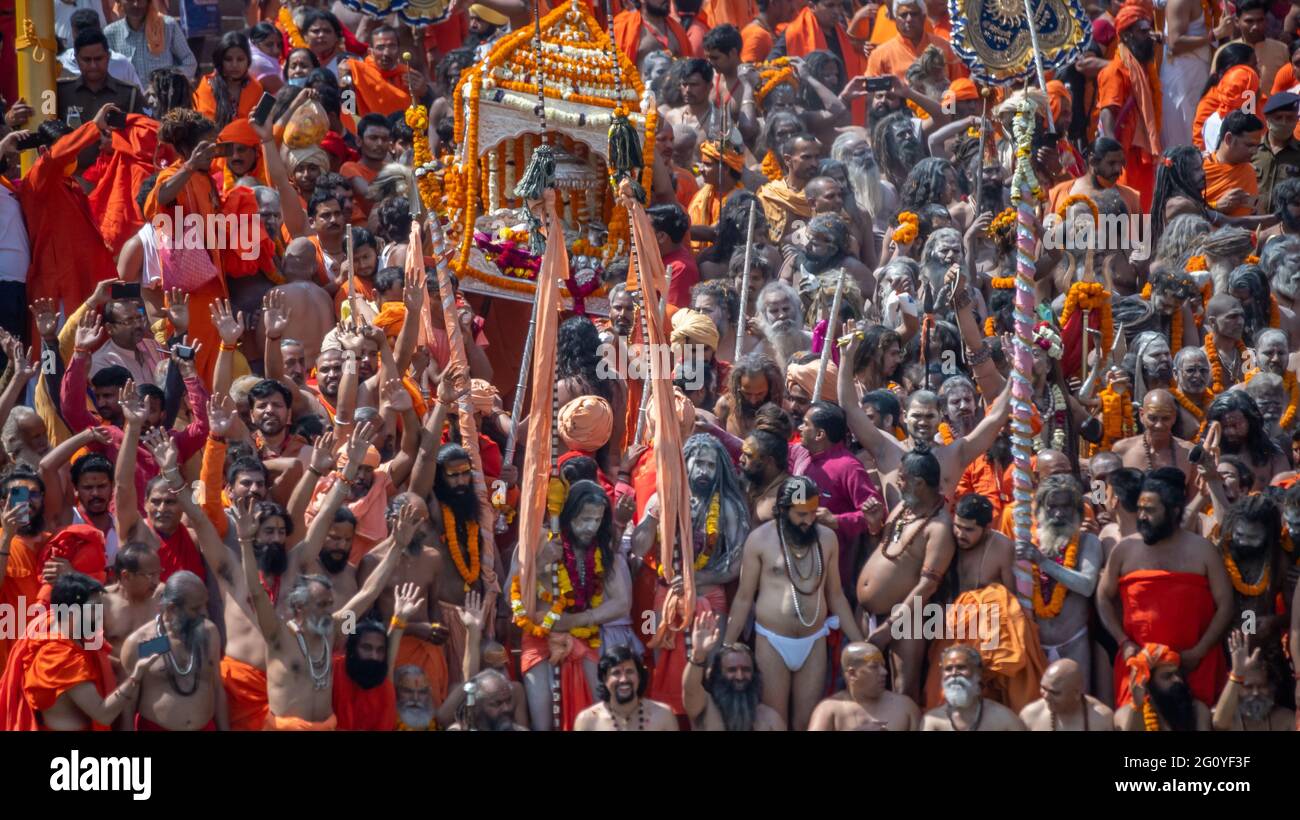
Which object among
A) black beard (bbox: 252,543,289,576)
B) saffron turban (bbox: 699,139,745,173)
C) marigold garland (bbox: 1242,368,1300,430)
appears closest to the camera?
black beard (bbox: 252,543,289,576)

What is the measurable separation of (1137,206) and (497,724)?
19.6 ft

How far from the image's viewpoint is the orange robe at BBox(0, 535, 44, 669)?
1178cm

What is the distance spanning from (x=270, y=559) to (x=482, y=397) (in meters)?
1.76

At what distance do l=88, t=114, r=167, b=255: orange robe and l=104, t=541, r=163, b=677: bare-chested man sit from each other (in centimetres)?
299

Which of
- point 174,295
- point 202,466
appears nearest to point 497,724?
point 202,466

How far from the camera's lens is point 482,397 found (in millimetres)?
13203

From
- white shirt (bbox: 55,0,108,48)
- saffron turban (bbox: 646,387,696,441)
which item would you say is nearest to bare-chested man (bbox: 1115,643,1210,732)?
saffron turban (bbox: 646,387,696,441)

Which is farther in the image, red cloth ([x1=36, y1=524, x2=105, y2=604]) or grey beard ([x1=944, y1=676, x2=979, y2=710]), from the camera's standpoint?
red cloth ([x1=36, y1=524, x2=105, y2=604])

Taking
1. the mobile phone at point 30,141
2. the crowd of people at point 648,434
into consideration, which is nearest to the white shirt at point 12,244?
the crowd of people at point 648,434

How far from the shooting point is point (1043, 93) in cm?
1596

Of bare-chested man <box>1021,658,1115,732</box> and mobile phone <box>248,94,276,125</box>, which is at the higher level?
mobile phone <box>248,94,276,125</box>

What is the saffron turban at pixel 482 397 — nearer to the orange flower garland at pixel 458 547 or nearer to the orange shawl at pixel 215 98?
the orange flower garland at pixel 458 547

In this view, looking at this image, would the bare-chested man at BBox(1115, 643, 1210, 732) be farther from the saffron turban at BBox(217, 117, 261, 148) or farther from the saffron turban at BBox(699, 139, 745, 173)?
the saffron turban at BBox(217, 117, 261, 148)
